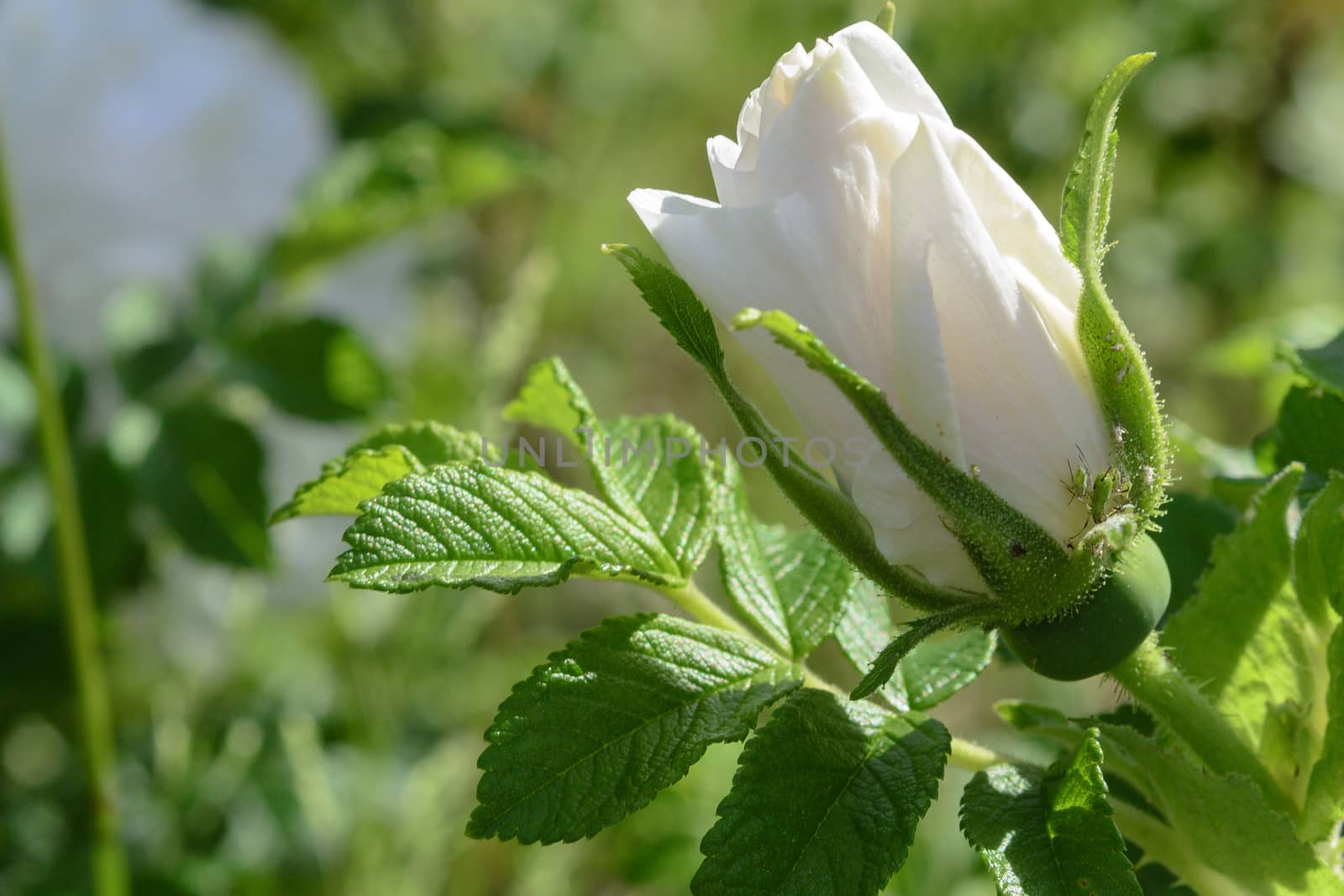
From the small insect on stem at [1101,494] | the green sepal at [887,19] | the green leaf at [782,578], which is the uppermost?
the green sepal at [887,19]

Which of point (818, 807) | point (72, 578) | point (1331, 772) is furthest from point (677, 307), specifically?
point (72, 578)

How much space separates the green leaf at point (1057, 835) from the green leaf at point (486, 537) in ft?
0.42

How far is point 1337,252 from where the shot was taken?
1.83 metres

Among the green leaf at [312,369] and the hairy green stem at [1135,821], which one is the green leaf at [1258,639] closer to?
the hairy green stem at [1135,821]

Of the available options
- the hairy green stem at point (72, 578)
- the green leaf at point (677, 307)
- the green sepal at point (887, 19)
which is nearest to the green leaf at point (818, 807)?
the green leaf at point (677, 307)

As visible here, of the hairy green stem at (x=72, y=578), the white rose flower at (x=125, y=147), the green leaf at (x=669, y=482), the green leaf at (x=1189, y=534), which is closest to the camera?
the green leaf at (x=669, y=482)

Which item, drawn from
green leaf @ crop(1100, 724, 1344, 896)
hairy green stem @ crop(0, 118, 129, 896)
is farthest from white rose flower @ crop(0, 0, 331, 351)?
green leaf @ crop(1100, 724, 1344, 896)

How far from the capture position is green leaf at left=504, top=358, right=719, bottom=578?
17.6 inches

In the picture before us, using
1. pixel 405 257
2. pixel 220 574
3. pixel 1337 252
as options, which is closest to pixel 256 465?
pixel 220 574

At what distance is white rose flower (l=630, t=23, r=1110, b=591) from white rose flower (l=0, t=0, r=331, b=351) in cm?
83

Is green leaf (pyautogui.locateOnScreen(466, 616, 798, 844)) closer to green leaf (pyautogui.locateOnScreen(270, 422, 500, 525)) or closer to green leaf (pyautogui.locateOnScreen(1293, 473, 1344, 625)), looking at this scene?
green leaf (pyautogui.locateOnScreen(270, 422, 500, 525))

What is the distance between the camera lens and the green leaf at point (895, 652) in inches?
13.7

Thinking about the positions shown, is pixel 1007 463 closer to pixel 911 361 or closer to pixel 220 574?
pixel 911 361

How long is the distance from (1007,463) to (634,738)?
140mm
